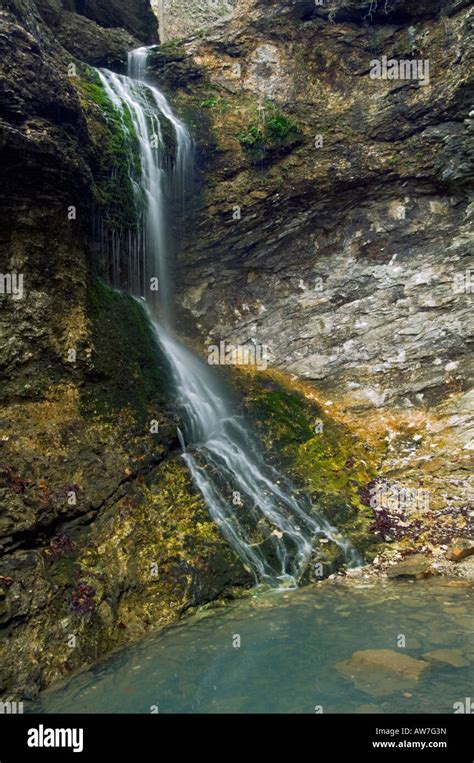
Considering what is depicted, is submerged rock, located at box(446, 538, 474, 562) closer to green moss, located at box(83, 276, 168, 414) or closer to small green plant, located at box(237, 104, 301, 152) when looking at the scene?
green moss, located at box(83, 276, 168, 414)

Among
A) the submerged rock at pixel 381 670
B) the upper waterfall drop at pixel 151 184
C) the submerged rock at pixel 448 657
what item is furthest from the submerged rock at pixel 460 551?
the upper waterfall drop at pixel 151 184

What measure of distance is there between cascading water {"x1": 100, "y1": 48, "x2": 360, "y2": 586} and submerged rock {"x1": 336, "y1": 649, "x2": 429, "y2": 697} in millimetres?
2552

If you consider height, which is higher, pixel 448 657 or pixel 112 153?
pixel 112 153

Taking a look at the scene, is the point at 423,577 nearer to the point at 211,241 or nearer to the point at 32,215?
the point at 32,215

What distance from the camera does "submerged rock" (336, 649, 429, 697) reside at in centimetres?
468

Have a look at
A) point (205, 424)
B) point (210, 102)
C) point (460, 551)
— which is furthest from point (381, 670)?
point (210, 102)

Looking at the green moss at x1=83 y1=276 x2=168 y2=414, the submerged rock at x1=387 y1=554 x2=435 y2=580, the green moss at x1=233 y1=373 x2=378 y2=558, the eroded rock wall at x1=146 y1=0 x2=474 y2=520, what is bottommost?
the submerged rock at x1=387 y1=554 x2=435 y2=580

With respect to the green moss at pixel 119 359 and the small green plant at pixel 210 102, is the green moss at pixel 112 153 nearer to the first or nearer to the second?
the green moss at pixel 119 359

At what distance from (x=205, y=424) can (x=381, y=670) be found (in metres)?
6.09

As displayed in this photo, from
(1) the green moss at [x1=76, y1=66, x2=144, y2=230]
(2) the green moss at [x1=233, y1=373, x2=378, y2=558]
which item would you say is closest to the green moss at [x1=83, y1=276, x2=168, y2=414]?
(1) the green moss at [x1=76, y1=66, x2=144, y2=230]

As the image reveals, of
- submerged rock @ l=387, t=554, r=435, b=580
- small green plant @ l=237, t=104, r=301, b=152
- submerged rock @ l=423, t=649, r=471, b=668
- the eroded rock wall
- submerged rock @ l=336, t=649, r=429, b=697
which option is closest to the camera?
submerged rock @ l=336, t=649, r=429, b=697

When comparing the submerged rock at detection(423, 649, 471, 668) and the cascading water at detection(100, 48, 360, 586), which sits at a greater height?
the cascading water at detection(100, 48, 360, 586)

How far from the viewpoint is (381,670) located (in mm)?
5004

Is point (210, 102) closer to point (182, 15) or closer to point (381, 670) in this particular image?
point (381, 670)
